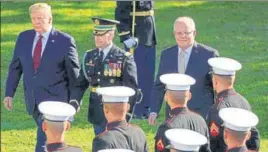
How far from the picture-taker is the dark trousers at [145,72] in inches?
480

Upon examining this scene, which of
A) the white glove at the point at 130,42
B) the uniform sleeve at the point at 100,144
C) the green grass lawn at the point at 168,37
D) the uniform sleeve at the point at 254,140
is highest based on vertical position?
the uniform sleeve at the point at 100,144

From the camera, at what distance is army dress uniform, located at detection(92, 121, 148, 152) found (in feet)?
25.1

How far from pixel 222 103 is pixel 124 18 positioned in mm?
3530

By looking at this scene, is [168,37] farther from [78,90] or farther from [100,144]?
[100,144]

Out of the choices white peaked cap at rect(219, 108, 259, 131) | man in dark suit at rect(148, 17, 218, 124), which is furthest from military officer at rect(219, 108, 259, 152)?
man in dark suit at rect(148, 17, 218, 124)

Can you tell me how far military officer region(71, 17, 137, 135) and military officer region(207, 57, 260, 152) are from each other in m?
1.25

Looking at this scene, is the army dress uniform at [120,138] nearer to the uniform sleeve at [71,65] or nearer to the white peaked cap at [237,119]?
the white peaked cap at [237,119]

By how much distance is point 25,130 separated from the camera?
39.8 ft

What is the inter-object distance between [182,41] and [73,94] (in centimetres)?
127

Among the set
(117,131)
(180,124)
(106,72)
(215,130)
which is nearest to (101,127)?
(106,72)

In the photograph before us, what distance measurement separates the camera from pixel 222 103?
8.69 meters

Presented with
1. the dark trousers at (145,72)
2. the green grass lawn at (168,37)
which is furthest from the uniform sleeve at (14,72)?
the dark trousers at (145,72)

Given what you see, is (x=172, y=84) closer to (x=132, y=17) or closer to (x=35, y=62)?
(x=35, y=62)

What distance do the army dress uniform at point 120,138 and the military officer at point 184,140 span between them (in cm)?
39
